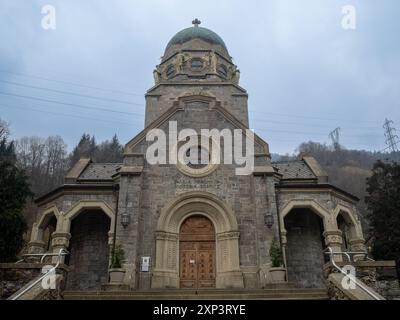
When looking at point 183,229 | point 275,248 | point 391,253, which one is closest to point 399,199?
point 391,253

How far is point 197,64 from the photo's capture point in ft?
91.8

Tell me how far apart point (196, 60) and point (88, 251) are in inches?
627

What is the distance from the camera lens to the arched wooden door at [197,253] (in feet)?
53.7

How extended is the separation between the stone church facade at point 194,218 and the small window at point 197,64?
887cm

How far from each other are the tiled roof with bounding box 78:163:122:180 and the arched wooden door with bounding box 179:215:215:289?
5.71m

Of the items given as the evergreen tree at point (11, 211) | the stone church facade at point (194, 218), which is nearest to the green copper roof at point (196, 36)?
the stone church facade at point (194, 218)

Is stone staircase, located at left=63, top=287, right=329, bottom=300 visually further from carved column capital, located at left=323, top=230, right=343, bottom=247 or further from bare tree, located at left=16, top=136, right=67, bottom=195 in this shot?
bare tree, located at left=16, top=136, right=67, bottom=195

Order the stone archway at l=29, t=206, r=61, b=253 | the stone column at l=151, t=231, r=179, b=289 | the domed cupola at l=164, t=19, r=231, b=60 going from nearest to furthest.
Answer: the stone column at l=151, t=231, r=179, b=289 < the stone archway at l=29, t=206, r=61, b=253 < the domed cupola at l=164, t=19, r=231, b=60

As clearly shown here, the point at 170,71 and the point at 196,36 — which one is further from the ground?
the point at 196,36

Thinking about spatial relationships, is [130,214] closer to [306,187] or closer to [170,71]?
[306,187]

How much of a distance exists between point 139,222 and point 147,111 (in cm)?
1030

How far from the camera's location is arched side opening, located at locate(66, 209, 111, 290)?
1844 cm

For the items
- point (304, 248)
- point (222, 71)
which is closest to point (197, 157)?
point (304, 248)

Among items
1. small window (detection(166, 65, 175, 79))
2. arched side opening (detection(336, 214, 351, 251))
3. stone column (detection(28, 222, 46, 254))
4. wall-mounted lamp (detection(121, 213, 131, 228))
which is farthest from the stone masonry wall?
small window (detection(166, 65, 175, 79))
